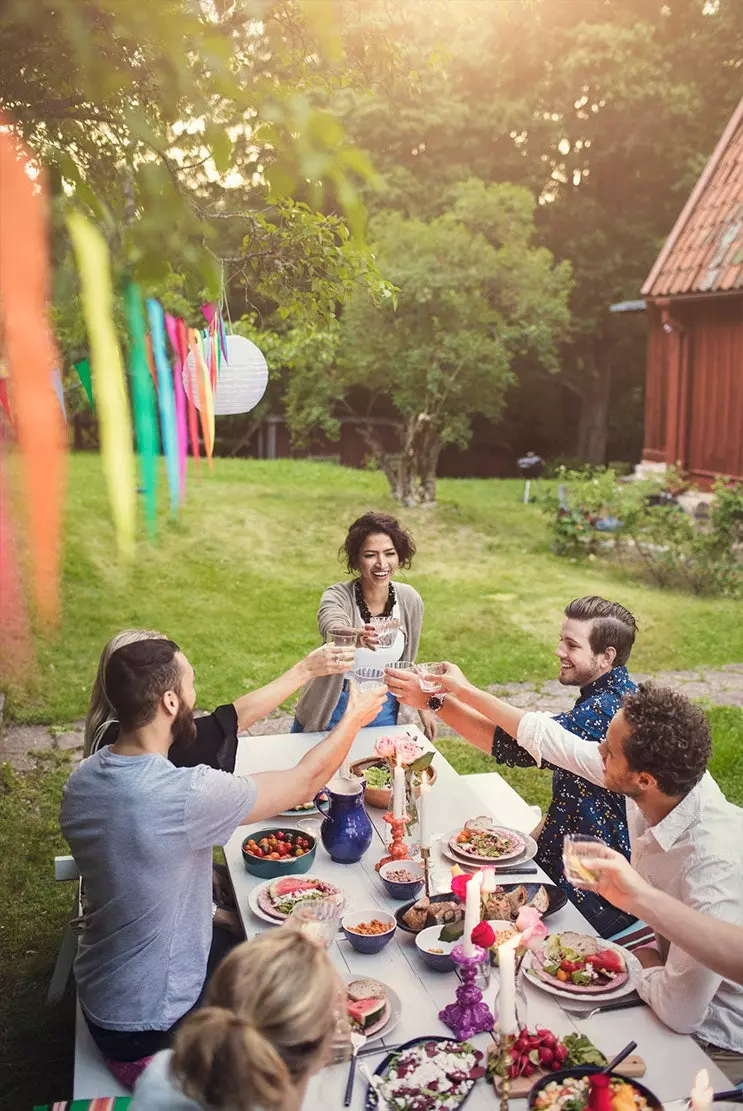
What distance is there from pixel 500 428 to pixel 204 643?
44.5ft

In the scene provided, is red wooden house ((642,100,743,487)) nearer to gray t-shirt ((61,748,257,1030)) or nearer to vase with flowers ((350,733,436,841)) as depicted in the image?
vase with flowers ((350,733,436,841))

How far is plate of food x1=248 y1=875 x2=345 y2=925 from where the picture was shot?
258 centimetres

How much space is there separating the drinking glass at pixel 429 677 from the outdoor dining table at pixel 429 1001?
407mm

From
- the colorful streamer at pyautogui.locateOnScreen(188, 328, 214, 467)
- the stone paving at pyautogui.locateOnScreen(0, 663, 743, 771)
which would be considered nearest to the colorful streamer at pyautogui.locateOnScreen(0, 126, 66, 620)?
the colorful streamer at pyautogui.locateOnScreen(188, 328, 214, 467)

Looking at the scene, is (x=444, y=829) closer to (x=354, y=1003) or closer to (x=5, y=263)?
(x=354, y=1003)

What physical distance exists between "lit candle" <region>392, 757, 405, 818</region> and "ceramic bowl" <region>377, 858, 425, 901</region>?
19 cm

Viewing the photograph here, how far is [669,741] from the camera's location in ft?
7.68

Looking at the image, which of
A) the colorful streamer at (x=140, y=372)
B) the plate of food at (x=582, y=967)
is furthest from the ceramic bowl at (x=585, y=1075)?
the colorful streamer at (x=140, y=372)

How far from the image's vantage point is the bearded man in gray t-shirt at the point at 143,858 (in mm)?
2254

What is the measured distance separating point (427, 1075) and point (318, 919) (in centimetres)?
37

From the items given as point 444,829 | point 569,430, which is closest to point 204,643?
point 444,829

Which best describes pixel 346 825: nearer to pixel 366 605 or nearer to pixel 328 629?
pixel 328 629

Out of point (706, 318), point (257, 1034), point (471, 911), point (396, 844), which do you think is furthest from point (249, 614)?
point (706, 318)

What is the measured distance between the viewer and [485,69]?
59.5ft
